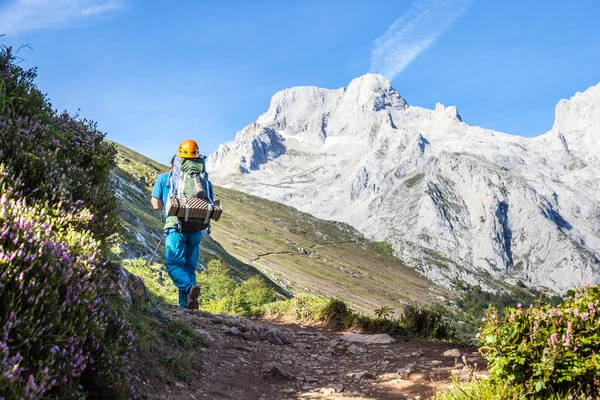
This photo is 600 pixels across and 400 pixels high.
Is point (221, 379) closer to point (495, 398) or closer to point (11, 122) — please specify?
point (495, 398)

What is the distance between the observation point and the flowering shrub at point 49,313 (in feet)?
10.5

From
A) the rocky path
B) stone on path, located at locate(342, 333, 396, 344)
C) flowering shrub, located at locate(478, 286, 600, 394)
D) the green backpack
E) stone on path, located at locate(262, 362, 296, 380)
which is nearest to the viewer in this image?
flowering shrub, located at locate(478, 286, 600, 394)

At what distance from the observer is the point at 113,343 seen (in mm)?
4641

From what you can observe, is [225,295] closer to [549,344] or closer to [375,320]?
[375,320]

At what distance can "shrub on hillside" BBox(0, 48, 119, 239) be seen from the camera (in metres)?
5.45

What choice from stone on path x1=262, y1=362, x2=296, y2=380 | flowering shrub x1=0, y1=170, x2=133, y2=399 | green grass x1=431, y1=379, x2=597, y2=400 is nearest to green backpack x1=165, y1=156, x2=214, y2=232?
stone on path x1=262, y1=362, x2=296, y2=380

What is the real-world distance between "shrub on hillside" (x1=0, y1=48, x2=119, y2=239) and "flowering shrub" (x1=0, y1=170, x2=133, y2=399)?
1.74 feet

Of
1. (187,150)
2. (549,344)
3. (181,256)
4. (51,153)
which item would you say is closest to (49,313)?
(51,153)

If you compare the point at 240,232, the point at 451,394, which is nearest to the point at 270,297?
the point at 451,394

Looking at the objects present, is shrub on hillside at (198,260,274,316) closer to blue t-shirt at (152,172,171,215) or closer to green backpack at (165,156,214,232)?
green backpack at (165,156,214,232)

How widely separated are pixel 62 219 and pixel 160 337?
9.86ft

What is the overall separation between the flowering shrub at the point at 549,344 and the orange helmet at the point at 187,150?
27.8 feet

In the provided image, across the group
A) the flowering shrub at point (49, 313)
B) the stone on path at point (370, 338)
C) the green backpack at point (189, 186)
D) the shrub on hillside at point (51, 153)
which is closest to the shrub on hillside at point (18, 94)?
the shrub on hillside at point (51, 153)

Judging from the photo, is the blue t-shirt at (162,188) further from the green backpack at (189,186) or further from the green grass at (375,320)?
Answer: the green grass at (375,320)
